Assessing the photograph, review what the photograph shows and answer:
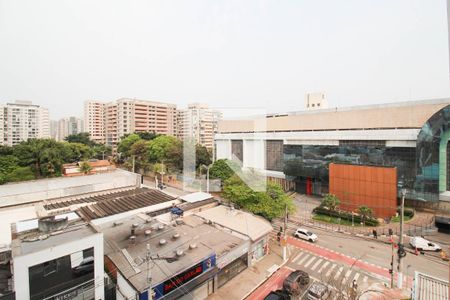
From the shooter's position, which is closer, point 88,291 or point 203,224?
point 88,291

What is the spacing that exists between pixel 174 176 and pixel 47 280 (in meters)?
29.2

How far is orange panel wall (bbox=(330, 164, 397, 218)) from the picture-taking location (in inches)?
835

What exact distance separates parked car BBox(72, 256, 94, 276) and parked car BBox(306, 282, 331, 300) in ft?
31.5

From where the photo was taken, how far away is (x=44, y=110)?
68875 mm

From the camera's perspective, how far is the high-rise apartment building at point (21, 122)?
60781mm

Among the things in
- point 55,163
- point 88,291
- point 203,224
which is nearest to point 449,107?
point 203,224

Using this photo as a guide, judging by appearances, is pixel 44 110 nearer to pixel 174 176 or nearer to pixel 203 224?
pixel 174 176

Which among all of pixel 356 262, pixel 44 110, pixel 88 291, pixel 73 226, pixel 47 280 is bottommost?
pixel 356 262

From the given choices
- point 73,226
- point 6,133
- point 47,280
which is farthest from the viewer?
point 6,133

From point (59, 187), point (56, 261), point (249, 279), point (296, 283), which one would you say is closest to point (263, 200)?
point (249, 279)

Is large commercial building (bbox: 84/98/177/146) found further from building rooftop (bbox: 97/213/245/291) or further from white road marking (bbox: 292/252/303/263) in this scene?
white road marking (bbox: 292/252/303/263)

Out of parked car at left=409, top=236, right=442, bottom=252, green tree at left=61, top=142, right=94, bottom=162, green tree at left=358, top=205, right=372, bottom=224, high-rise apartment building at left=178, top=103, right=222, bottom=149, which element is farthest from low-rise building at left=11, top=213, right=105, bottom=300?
high-rise apartment building at left=178, top=103, right=222, bottom=149

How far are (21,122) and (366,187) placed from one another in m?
83.3

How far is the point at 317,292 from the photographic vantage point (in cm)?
1080
